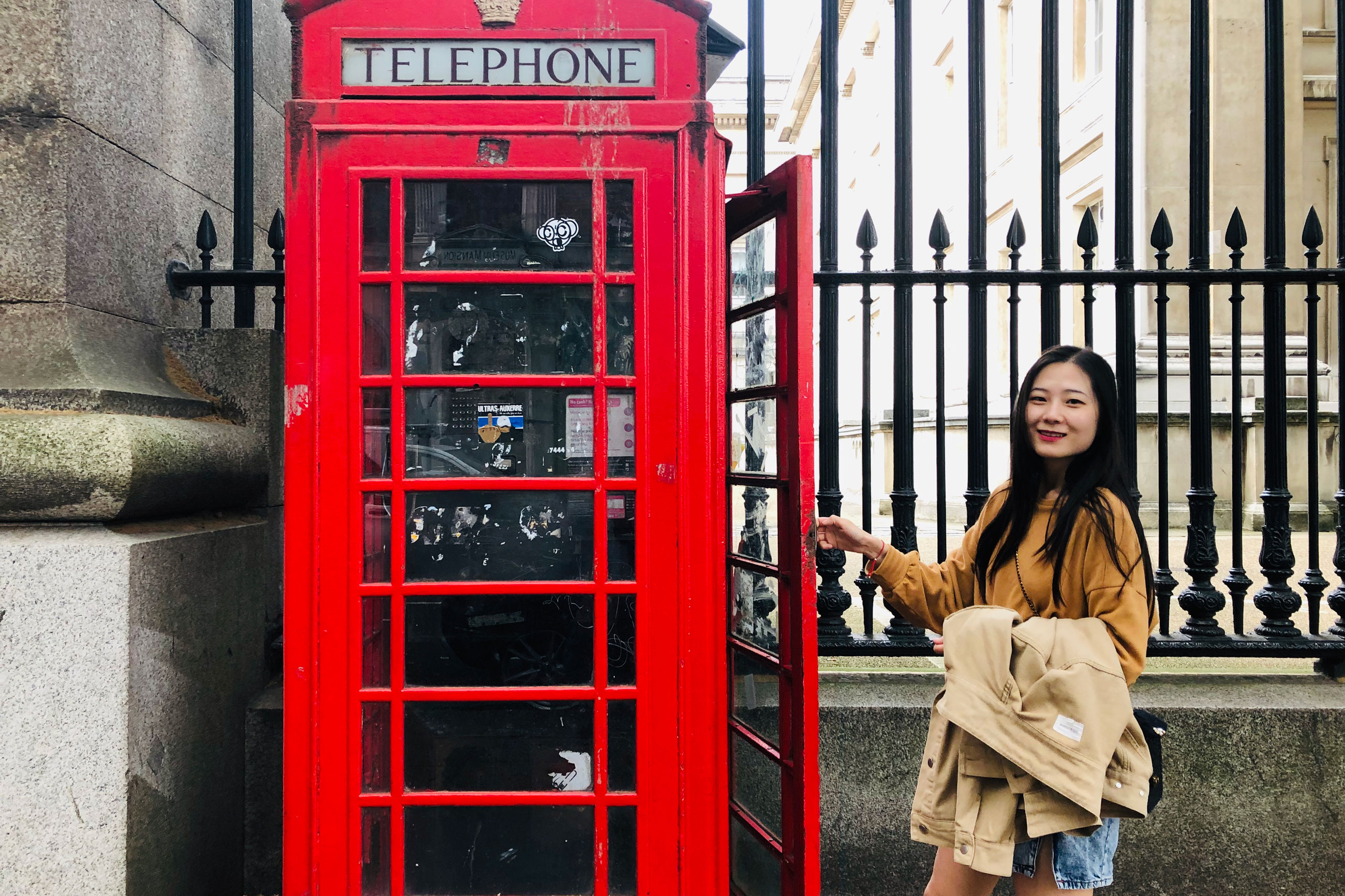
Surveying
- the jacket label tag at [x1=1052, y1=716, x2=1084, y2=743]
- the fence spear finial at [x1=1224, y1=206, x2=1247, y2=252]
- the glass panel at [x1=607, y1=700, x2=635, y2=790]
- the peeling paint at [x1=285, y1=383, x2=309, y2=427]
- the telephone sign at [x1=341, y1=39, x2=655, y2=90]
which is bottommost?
the glass panel at [x1=607, y1=700, x2=635, y2=790]

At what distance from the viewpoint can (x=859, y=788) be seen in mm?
2967

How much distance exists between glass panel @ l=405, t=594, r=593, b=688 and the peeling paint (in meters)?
0.57

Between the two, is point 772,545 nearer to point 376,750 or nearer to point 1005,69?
point 376,750

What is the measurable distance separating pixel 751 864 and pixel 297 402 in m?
1.98

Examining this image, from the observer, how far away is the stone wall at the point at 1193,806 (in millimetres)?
2965

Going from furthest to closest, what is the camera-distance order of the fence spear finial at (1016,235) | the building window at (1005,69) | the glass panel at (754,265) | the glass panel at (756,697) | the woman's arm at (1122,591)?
1. the building window at (1005,69)
2. the fence spear finial at (1016,235)
3. the glass panel at (756,697)
4. the glass panel at (754,265)
5. the woman's arm at (1122,591)

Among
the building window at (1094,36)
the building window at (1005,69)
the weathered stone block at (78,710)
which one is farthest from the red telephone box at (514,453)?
the building window at (1005,69)

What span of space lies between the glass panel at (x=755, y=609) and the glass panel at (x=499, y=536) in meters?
0.71

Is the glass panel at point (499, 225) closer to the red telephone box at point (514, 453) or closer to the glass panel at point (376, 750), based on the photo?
the red telephone box at point (514, 453)

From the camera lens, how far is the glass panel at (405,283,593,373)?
2320 millimetres

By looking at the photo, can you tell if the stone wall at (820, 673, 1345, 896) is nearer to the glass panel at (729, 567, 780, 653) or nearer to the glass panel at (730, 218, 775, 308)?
the glass panel at (729, 567, 780, 653)

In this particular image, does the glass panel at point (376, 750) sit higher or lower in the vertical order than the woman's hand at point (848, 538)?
lower

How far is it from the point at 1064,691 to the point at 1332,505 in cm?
878

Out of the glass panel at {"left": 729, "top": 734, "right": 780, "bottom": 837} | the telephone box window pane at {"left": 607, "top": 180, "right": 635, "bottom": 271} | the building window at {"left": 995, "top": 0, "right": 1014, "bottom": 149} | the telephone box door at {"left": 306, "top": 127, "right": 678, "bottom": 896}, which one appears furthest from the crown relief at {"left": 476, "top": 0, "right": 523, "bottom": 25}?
the building window at {"left": 995, "top": 0, "right": 1014, "bottom": 149}
